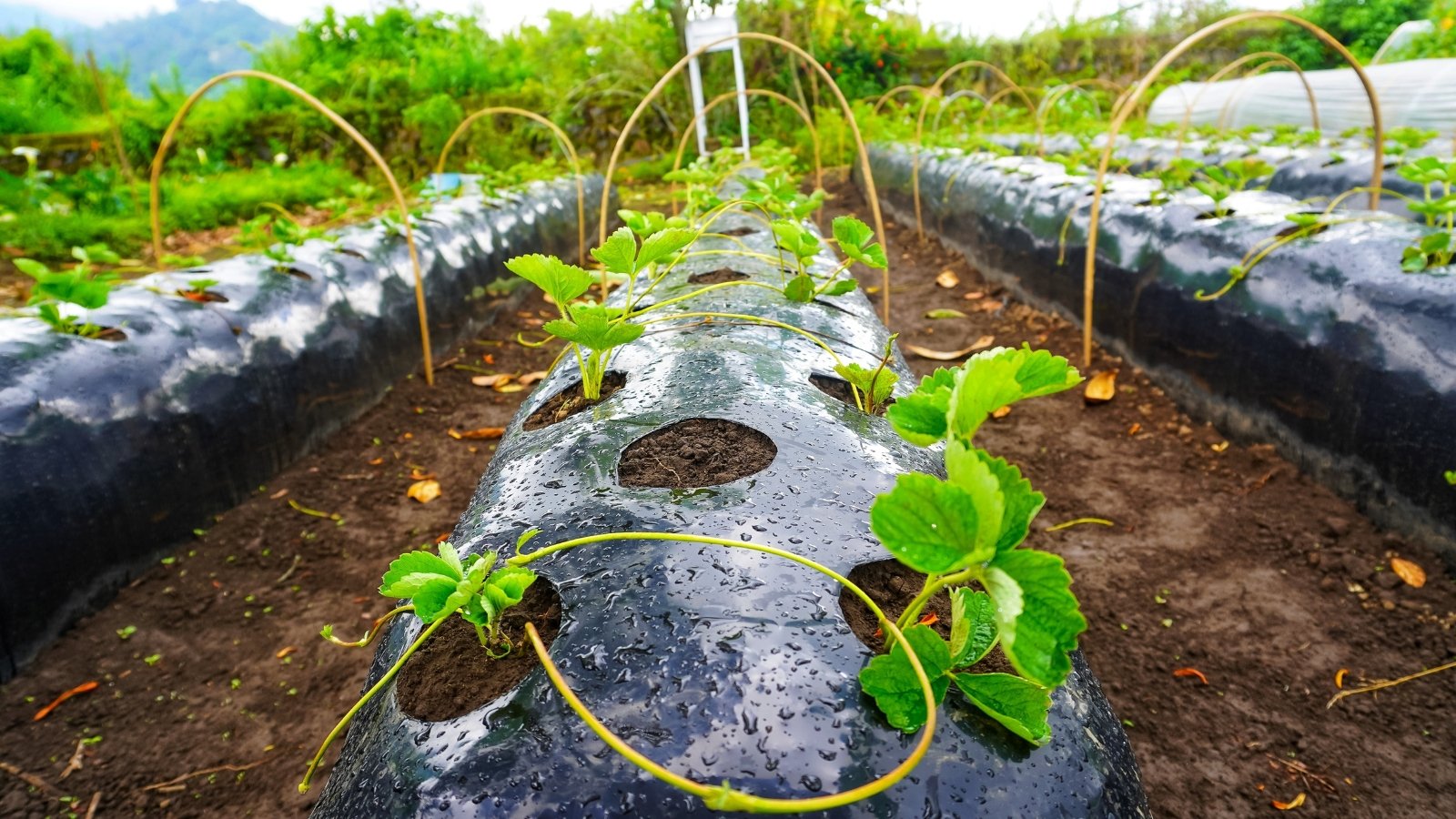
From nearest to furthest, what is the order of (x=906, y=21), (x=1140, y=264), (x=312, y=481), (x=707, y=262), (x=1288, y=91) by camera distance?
(x=707, y=262)
(x=312, y=481)
(x=1140, y=264)
(x=1288, y=91)
(x=906, y=21)

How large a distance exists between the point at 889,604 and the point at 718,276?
1558mm

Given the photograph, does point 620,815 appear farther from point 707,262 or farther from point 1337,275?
point 1337,275

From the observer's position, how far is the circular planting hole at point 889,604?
0.89m

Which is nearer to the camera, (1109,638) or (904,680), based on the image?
(904,680)

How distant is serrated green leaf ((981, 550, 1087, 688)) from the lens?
562mm

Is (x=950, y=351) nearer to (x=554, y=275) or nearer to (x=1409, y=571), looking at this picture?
(x=1409, y=571)

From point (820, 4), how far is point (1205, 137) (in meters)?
6.11

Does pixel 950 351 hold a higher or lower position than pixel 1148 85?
lower

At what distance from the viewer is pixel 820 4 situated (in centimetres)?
1115

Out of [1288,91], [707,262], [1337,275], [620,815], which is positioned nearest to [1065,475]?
[1337,275]

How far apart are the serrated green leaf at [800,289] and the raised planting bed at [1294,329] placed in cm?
152

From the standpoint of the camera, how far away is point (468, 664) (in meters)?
0.88

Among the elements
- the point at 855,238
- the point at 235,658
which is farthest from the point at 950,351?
the point at 235,658

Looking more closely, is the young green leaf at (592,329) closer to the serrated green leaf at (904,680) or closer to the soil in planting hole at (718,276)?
the serrated green leaf at (904,680)
